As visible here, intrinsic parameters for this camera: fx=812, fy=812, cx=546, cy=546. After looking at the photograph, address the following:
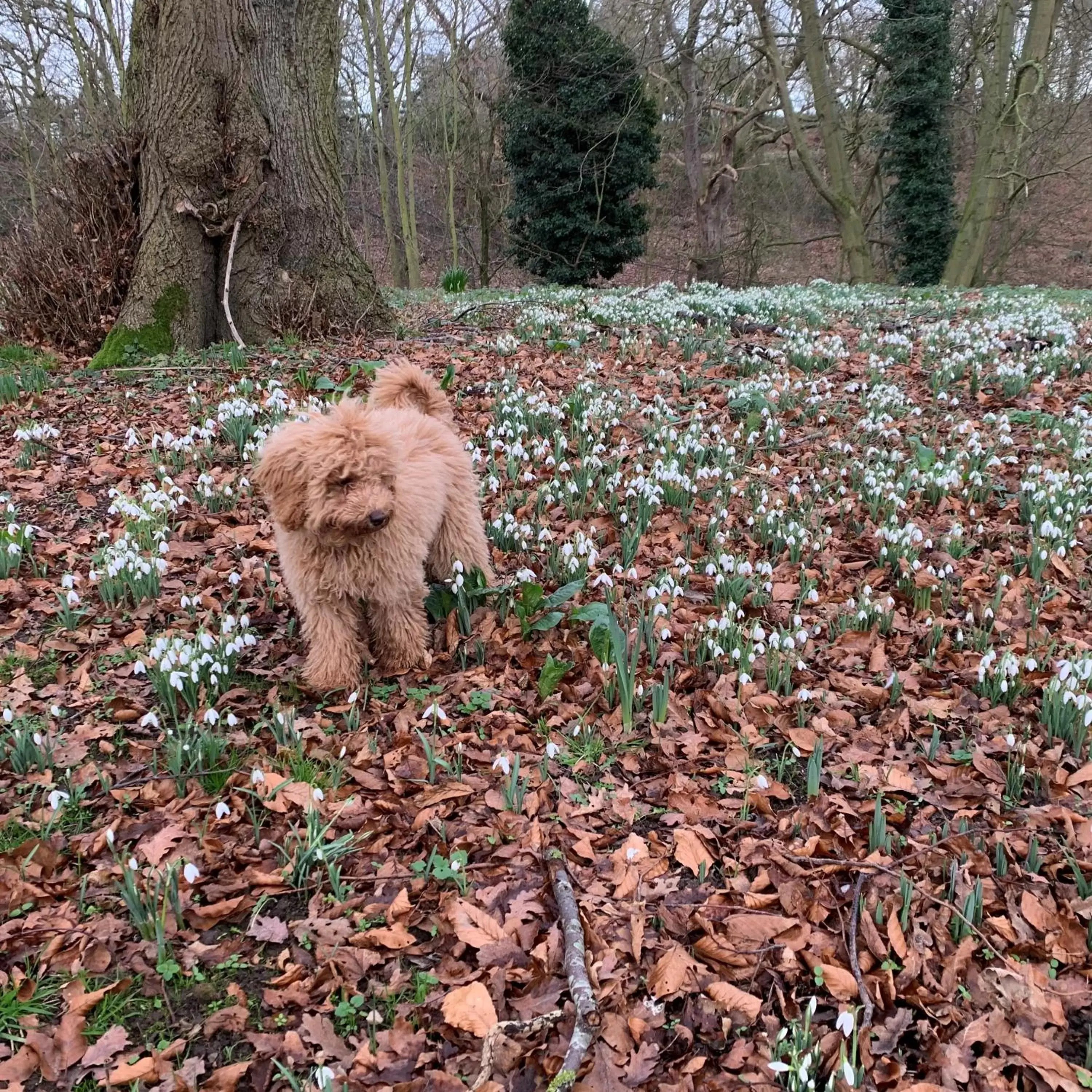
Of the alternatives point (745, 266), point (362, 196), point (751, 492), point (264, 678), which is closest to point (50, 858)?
point (264, 678)

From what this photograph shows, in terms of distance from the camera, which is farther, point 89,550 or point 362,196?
point 362,196

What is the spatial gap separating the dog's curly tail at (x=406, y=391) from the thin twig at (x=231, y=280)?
3.49 m

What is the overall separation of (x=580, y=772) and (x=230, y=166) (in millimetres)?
6542

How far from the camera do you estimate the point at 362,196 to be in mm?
26219

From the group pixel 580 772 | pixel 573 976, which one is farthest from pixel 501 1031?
pixel 580 772

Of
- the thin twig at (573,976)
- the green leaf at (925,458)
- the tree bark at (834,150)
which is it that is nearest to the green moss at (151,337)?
the green leaf at (925,458)

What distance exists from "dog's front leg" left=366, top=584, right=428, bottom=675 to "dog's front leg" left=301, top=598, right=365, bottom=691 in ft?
0.37

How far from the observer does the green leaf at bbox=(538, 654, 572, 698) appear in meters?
3.56

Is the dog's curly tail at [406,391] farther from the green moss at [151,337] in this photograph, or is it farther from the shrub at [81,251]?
the shrub at [81,251]

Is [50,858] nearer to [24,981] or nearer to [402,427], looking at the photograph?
[24,981]

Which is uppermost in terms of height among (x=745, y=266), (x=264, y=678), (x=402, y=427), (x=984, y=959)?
(x=745, y=266)

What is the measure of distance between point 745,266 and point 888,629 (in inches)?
885

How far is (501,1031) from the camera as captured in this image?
206 centimetres

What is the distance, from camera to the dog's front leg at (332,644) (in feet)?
11.5
